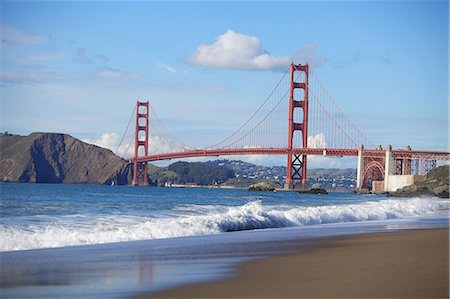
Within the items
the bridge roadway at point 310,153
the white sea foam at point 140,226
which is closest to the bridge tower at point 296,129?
the bridge roadway at point 310,153

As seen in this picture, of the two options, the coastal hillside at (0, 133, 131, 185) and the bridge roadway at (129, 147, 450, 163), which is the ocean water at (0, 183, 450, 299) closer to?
the bridge roadway at (129, 147, 450, 163)

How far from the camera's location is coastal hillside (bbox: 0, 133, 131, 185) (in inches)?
3558

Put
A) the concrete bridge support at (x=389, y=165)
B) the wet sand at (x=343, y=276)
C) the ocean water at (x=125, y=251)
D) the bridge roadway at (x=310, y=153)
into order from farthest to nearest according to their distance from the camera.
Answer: the concrete bridge support at (x=389, y=165) < the bridge roadway at (x=310, y=153) < the ocean water at (x=125, y=251) < the wet sand at (x=343, y=276)

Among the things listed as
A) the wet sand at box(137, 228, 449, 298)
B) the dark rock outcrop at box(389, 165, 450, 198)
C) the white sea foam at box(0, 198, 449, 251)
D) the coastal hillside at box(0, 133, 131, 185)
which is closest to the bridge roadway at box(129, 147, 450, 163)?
the dark rock outcrop at box(389, 165, 450, 198)

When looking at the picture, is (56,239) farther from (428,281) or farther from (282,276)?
(428,281)

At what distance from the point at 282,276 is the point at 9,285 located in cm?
272

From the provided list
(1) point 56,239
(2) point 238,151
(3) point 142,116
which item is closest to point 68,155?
(3) point 142,116

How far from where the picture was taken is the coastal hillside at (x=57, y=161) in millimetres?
90375

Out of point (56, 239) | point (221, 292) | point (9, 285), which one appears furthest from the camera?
point (56, 239)

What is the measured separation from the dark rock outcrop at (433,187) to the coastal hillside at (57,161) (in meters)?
40.4

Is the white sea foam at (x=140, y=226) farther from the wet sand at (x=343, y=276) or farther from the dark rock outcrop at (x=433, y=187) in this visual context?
the dark rock outcrop at (x=433, y=187)

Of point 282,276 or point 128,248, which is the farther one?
point 128,248

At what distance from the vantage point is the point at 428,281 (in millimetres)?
7070

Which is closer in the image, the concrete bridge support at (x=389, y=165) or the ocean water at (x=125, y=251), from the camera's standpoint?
the ocean water at (x=125, y=251)
